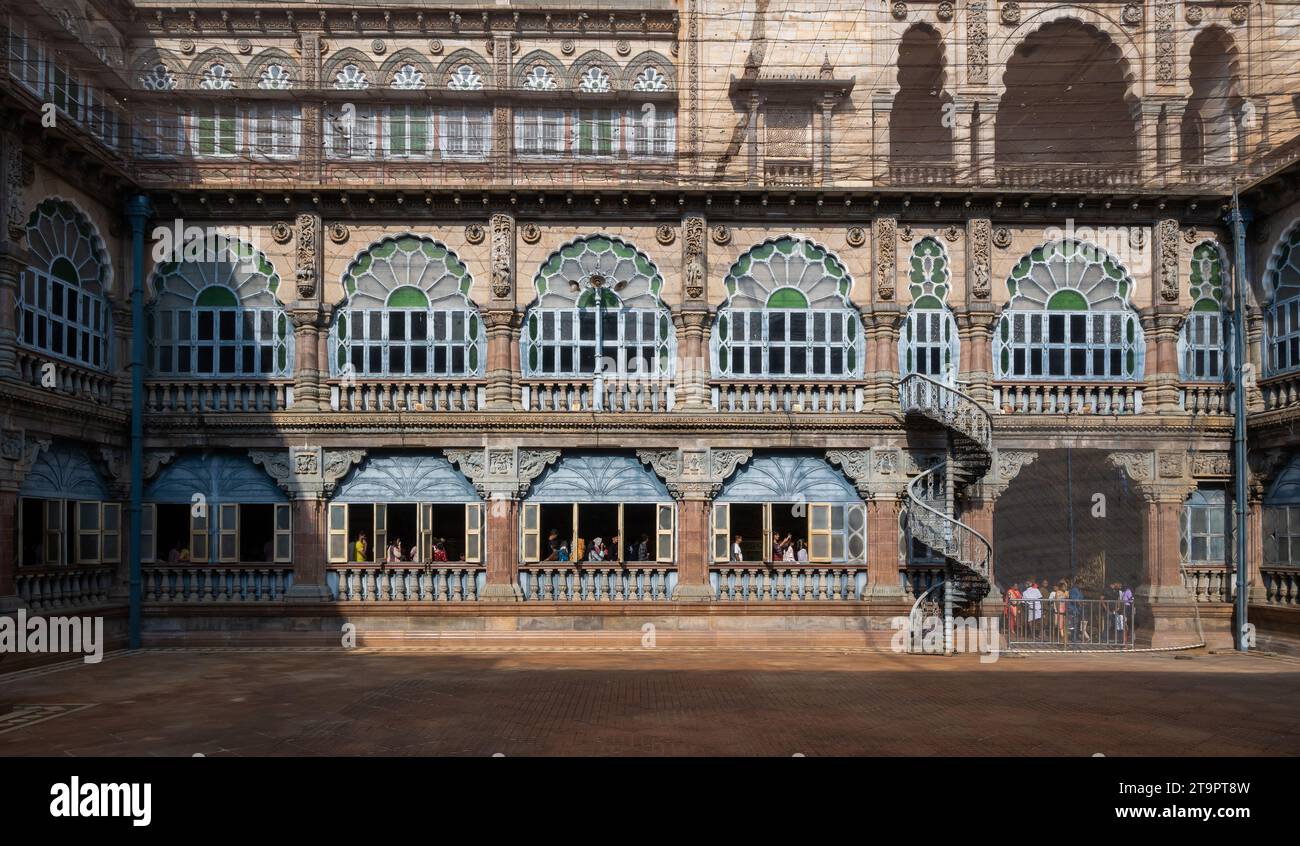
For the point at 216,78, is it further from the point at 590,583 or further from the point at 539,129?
the point at 590,583

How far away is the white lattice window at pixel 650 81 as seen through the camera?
2544cm

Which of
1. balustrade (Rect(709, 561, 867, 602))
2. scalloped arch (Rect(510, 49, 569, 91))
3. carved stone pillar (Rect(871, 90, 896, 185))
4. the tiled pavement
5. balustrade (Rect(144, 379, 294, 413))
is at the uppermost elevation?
scalloped arch (Rect(510, 49, 569, 91))

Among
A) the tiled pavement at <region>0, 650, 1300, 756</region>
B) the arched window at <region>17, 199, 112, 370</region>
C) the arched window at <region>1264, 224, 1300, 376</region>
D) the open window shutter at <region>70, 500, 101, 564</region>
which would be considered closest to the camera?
the tiled pavement at <region>0, 650, 1300, 756</region>

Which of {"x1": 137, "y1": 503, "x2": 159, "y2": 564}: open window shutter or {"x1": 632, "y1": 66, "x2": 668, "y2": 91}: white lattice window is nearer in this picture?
{"x1": 137, "y1": 503, "x2": 159, "y2": 564}: open window shutter

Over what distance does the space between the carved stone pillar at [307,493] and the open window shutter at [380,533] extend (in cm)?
114

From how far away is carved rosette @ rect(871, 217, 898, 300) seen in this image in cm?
2372

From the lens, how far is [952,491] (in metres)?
22.6

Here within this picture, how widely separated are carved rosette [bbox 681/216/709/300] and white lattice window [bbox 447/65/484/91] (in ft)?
22.2

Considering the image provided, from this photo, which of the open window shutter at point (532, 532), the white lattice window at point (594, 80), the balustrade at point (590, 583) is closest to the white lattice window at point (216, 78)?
the white lattice window at point (594, 80)

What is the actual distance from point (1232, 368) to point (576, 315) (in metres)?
16.1

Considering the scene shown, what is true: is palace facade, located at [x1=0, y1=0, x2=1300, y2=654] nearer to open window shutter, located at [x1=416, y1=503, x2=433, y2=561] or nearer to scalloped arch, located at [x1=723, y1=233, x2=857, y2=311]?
scalloped arch, located at [x1=723, y1=233, x2=857, y2=311]

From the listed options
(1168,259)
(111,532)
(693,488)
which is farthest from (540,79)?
(1168,259)

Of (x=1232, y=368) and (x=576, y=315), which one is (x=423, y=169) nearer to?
(x=576, y=315)

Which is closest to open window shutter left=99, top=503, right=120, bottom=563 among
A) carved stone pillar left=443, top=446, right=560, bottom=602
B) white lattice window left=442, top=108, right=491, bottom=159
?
carved stone pillar left=443, top=446, right=560, bottom=602
